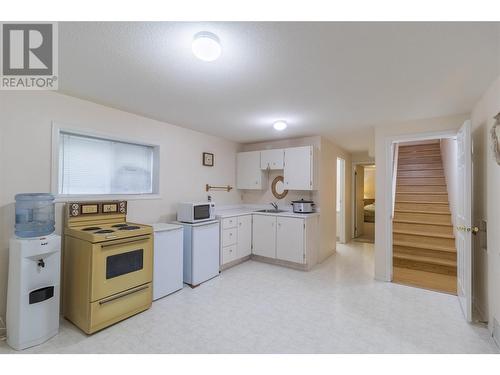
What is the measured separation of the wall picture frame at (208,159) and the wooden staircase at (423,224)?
11.3 ft

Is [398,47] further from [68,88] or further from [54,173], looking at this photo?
[54,173]

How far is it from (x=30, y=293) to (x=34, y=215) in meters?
0.70

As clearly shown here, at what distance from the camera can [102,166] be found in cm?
290

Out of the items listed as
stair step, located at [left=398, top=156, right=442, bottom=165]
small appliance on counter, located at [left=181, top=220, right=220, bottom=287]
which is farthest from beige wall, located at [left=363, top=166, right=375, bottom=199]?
small appliance on counter, located at [left=181, top=220, right=220, bottom=287]

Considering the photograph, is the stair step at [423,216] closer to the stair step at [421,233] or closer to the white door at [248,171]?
the stair step at [421,233]

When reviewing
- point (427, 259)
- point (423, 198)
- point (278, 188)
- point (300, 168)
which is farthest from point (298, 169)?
point (423, 198)

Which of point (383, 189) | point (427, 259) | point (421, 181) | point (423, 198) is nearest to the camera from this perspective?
point (383, 189)

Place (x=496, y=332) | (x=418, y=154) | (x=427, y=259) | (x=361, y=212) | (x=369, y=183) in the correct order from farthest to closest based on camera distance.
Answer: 1. (x=369, y=183)
2. (x=361, y=212)
3. (x=418, y=154)
4. (x=427, y=259)
5. (x=496, y=332)

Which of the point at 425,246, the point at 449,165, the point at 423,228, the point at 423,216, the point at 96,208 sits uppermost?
the point at 449,165

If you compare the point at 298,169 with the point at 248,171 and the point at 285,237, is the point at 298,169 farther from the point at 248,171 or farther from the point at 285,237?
the point at 285,237

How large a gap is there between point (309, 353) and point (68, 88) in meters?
3.25

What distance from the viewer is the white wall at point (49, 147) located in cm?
210

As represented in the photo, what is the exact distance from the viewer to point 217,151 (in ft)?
14.5

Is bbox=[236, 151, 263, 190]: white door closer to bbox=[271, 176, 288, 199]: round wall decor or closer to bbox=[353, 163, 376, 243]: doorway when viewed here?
bbox=[271, 176, 288, 199]: round wall decor
